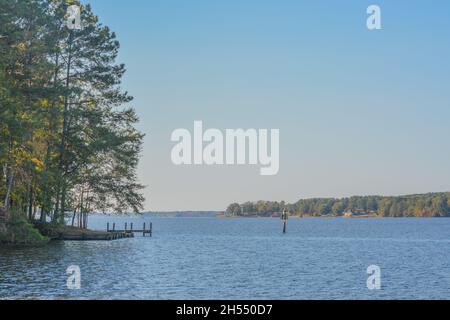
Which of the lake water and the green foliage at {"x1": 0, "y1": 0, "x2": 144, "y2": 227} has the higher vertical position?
the green foliage at {"x1": 0, "y1": 0, "x2": 144, "y2": 227}

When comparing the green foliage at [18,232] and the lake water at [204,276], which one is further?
the green foliage at [18,232]

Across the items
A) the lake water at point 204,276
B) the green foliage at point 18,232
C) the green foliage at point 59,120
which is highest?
the green foliage at point 59,120

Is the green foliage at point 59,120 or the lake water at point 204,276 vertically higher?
the green foliage at point 59,120

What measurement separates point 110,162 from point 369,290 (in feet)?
140

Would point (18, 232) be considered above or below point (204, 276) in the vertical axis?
above

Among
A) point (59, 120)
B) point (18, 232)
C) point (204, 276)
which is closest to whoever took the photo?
point (204, 276)

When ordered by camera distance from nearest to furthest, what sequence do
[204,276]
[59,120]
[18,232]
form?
[204,276] → [18,232] → [59,120]

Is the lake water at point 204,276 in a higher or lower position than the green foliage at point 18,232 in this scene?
lower

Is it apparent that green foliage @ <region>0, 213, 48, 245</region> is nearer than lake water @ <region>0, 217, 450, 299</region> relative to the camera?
No

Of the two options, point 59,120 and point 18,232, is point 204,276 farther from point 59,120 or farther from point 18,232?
point 59,120

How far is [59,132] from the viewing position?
60.4 meters

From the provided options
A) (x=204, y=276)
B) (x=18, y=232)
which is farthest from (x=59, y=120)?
(x=204, y=276)

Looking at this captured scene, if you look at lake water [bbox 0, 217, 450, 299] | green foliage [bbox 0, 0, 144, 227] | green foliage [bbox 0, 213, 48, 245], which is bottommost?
lake water [bbox 0, 217, 450, 299]
